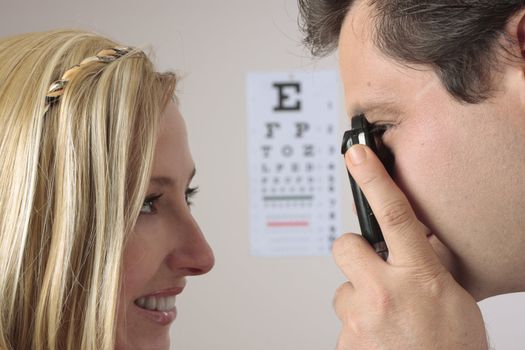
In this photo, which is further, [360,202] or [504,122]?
[360,202]

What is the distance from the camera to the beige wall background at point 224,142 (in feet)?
10.3

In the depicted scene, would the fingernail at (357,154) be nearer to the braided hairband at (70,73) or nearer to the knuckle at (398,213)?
the knuckle at (398,213)

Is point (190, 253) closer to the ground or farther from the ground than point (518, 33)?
closer to the ground

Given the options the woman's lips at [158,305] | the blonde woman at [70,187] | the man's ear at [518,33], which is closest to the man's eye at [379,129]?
the man's ear at [518,33]

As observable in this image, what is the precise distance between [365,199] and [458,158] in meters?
0.17

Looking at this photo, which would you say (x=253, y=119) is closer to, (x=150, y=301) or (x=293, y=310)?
(x=293, y=310)

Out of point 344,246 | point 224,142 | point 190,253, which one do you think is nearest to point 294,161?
point 224,142

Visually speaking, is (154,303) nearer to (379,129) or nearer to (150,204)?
(150,204)

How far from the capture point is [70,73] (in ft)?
3.86

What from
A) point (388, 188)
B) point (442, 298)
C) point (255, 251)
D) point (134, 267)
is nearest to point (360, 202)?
point (388, 188)

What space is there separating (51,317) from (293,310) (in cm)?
211

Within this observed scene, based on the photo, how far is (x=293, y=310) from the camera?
3.16 meters

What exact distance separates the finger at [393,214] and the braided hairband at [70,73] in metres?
0.48

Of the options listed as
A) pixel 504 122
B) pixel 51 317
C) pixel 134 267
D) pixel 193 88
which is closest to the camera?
pixel 504 122
